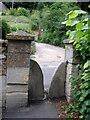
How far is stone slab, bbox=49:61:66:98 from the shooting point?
310 cm

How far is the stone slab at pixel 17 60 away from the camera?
2566mm

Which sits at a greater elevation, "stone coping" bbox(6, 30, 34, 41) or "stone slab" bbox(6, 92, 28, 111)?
"stone coping" bbox(6, 30, 34, 41)

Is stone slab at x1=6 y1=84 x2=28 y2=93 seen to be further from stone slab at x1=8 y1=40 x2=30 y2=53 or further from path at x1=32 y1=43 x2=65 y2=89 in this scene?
path at x1=32 y1=43 x2=65 y2=89

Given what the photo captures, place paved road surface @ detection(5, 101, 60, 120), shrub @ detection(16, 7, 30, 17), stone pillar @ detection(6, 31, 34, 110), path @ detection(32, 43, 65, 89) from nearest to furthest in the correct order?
paved road surface @ detection(5, 101, 60, 120)
stone pillar @ detection(6, 31, 34, 110)
path @ detection(32, 43, 65, 89)
shrub @ detection(16, 7, 30, 17)

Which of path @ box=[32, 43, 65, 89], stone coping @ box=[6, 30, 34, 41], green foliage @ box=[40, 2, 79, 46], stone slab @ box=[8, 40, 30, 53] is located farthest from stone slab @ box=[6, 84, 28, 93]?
green foliage @ box=[40, 2, 79, 46]

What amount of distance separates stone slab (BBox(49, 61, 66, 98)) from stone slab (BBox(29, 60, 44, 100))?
252 millimetres

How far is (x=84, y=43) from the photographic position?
2.31 metres

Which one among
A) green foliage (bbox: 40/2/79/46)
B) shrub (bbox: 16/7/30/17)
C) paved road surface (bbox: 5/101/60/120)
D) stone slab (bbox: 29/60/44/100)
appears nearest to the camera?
paved road surface (bbox: 5/101/60/120)

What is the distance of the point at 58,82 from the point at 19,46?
44.2 inches

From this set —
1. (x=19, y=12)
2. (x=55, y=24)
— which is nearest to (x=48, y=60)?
(x=55, y=24)

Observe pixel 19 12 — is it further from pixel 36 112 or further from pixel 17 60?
pixel 36 112

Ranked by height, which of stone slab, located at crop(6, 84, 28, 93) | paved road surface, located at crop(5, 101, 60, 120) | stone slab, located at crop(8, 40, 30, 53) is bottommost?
paved road surface, located at crop(5, 101, 60, 120)

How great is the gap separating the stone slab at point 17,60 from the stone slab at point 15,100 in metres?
0.49

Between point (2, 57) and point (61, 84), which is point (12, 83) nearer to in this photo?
point (2, 57)
